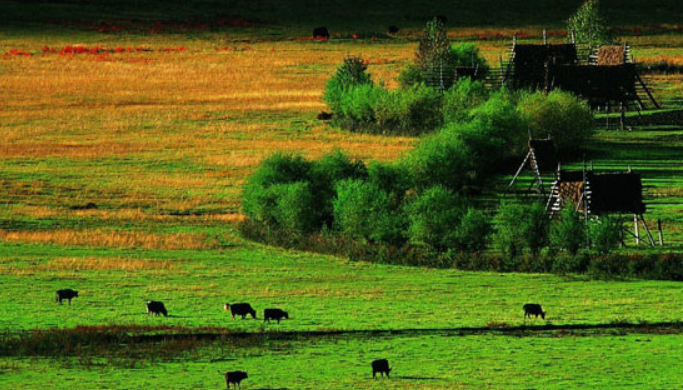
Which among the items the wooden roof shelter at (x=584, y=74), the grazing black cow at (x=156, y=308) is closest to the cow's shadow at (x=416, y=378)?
the grazing black cow at (x=156, y=308)

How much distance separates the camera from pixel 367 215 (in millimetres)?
73125

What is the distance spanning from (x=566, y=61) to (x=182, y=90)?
3355 centimetres

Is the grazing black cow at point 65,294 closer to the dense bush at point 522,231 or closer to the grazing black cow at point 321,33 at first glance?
the dense bush at point 522,231

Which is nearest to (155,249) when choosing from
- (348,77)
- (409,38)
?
(348,77)

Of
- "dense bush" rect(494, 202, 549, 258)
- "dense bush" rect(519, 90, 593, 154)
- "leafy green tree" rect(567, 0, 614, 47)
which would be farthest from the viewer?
"leafy green tree" rect(567, 0, 614, 47)

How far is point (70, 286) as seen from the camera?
63.5m

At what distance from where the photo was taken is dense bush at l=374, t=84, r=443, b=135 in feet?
370

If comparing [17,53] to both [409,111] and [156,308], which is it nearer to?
[409,111]

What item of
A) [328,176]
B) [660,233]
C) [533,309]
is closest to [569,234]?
[660,233]

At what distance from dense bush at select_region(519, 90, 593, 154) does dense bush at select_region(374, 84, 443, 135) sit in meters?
9.55

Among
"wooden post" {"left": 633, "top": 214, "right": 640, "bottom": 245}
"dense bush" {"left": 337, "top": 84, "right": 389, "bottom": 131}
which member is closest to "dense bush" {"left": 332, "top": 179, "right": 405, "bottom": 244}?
"wooden post" {"left": 633, "top": 214, "right": 640, "bottom": 245}

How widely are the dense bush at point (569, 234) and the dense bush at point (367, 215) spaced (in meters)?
6.91

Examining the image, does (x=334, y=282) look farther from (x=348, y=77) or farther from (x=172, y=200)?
(x=348, y=77)

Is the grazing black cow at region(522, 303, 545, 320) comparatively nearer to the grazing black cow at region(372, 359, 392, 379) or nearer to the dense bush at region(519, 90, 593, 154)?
the grazing black cow at region(372, 359, 392, 379)
